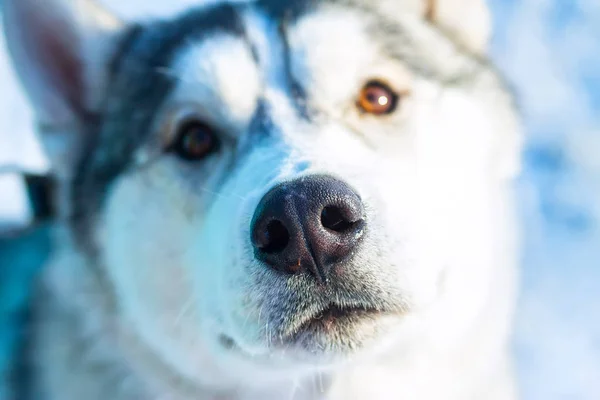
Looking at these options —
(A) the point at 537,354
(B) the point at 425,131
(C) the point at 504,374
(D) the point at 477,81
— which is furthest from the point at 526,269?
(B) the point at 425,131

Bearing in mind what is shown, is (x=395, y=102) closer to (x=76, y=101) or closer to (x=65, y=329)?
(x=76, y=101)

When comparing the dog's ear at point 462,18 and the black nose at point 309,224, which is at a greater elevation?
the dog's ear at point 462,18

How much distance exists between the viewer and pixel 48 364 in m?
2.31

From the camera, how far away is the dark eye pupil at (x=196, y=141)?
1.88 meters

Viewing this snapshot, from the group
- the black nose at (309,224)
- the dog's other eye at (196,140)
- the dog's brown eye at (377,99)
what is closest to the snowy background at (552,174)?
the dog's other eye at (196,140)

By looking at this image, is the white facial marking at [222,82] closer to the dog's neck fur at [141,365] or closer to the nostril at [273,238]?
the nostril at [273,238]

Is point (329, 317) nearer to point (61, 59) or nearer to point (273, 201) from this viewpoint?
point (273, 201)

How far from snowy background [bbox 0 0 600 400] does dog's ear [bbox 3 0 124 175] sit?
539 mm

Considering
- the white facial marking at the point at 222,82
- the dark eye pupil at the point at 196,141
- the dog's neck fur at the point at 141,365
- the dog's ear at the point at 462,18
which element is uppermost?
the dog's ear at the point at 462,18

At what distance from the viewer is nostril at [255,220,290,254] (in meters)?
1.28

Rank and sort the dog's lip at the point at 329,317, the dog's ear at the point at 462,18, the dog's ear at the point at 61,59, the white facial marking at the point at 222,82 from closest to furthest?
the dog's lip at the point at 329,317
the white facial marking at the point at 222,82
the dog's ear at the point at 61,59
the dog's ear at the point at 462,18

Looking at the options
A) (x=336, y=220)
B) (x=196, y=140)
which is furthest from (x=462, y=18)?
(x=336, y=220)

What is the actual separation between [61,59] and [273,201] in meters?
1.39

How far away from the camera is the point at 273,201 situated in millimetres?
1289
